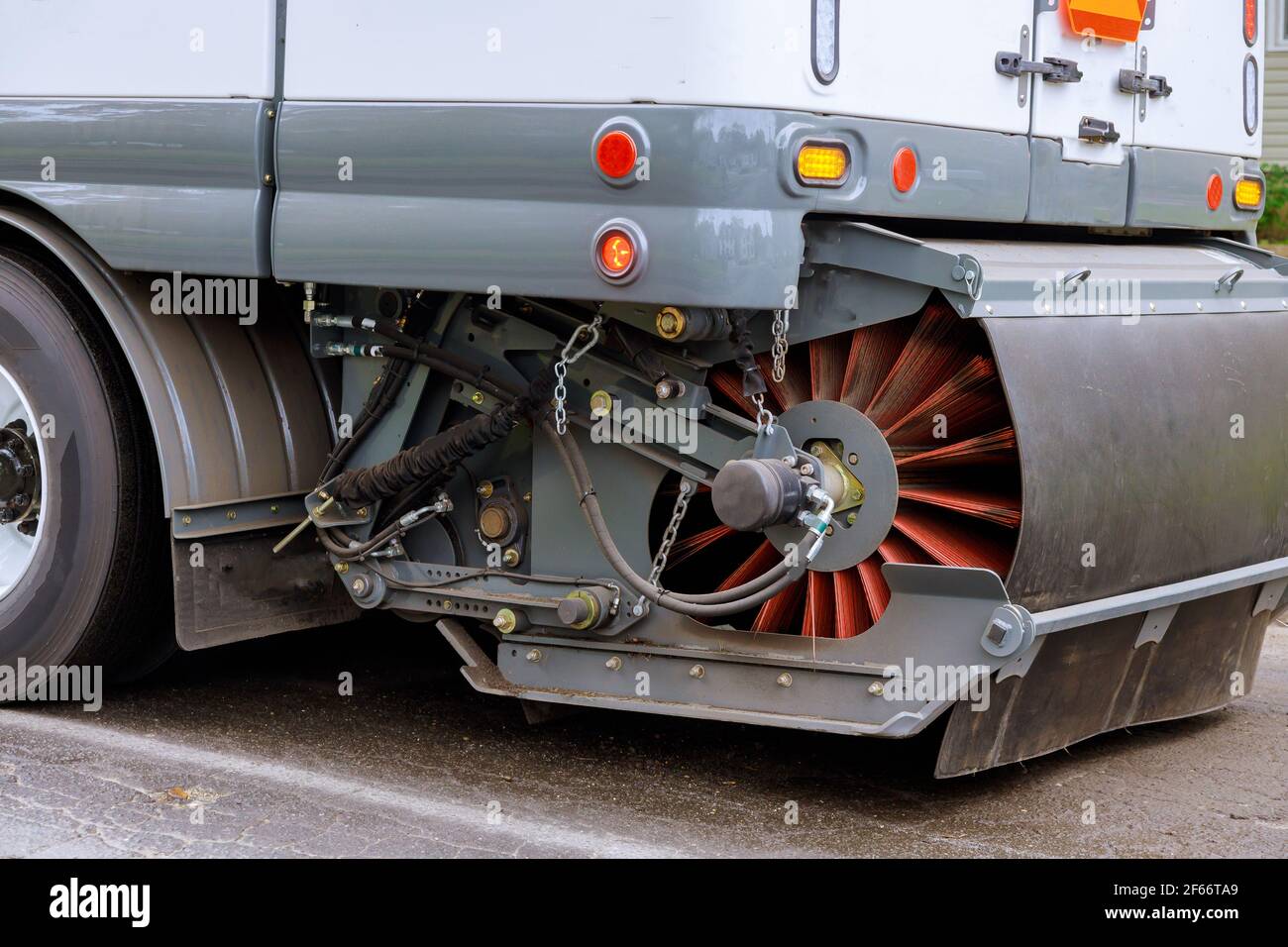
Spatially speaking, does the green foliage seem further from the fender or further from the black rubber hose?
the black rubber hose

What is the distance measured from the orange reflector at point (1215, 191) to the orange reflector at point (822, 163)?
165cm

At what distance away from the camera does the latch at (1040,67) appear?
4258mm

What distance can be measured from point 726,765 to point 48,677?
196cm

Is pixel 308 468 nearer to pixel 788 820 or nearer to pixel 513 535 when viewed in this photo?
pixel 513 535

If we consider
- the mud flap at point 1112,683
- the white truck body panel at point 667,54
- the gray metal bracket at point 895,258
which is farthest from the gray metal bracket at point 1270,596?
the gray metal bracket at point 895,258

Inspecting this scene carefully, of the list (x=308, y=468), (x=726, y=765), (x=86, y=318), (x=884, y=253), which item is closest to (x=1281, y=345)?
(x=884, y=253)

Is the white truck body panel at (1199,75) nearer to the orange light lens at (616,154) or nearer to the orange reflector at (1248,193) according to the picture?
the orange reflector at (1248,193)

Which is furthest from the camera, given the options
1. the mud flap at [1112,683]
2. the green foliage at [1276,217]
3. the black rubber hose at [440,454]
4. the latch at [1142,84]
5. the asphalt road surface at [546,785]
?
the green foliage at [1276,217]

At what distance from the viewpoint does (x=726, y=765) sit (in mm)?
4520

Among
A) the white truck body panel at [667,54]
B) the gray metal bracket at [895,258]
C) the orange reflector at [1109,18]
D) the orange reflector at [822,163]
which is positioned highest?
the orange reflector at [1109,18]

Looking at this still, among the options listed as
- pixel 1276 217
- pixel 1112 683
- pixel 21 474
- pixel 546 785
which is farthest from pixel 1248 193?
pixel 1276 217

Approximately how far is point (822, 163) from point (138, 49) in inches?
74.6

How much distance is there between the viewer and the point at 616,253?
3.74 meters

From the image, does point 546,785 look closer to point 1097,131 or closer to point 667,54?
point 667,54
